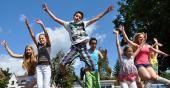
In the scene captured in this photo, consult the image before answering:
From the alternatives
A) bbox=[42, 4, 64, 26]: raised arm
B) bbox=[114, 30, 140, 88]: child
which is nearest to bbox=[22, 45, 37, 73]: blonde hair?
bbox=[42, 4, 64, 26]: raised arm


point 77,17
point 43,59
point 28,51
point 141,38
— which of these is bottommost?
point 43,59

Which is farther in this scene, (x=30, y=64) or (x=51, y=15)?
(x=51, y=15)

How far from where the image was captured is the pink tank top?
43.2ft

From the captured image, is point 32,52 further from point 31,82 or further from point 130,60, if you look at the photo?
point 130,60

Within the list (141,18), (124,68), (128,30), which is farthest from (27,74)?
(128,30)

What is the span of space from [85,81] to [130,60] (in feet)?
4.66

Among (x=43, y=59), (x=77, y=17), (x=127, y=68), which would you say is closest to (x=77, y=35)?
(x=77, y=17)

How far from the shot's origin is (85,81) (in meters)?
12.9

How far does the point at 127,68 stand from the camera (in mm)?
12961

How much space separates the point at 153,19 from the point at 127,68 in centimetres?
2782

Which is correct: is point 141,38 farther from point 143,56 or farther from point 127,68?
point 127,68

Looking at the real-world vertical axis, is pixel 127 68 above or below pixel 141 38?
below

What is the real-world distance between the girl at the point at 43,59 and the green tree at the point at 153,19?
25.4m

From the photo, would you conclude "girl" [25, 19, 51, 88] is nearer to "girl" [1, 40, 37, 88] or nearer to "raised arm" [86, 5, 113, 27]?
"girl" [1, 40, 37, 88]
